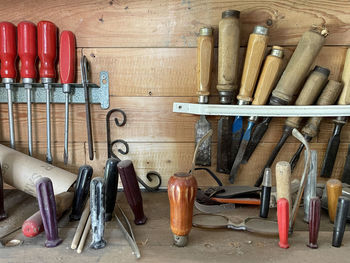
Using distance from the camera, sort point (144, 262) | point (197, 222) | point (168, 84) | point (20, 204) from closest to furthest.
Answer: point (144, 262), point (197, 222), point (20, 204), point (168, 84)

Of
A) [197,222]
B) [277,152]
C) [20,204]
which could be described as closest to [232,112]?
[277,152]

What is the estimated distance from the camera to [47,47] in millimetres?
751

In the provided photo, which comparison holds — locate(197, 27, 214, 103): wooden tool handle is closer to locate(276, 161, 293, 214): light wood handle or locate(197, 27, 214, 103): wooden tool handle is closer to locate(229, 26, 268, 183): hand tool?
locate(229, 26, 268, 183): hand tool

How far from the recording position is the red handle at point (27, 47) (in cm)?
75

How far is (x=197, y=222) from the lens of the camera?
588 millimetres

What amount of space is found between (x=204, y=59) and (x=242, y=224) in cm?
41

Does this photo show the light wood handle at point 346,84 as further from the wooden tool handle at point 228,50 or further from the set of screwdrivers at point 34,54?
the set of screwdrivers at point 34,54

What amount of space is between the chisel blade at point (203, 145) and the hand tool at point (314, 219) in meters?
0.33

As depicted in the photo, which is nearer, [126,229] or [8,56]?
[126,229]

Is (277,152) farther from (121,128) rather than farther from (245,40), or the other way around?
(121,128)

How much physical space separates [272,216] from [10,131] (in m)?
0.72

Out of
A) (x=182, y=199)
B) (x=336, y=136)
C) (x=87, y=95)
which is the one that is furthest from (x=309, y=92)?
(x=87, y=95)

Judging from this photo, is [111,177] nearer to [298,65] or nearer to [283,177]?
[283,177]

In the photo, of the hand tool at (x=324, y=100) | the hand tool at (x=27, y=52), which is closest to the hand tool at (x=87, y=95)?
the hand tool at (x=27, y=52)
